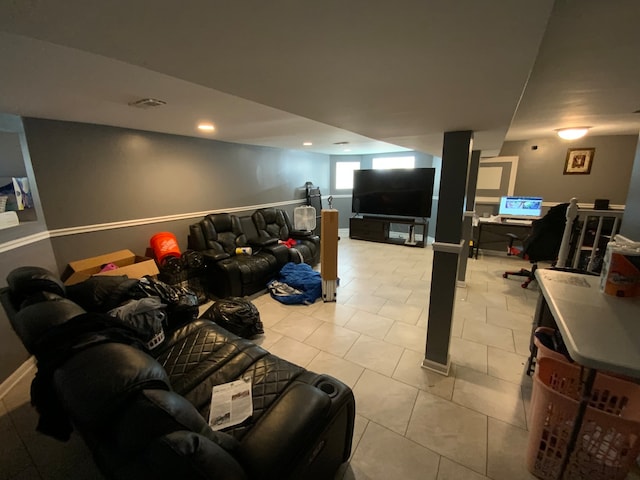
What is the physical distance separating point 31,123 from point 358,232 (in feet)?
18.2

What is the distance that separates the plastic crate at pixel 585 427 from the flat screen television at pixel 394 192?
464 centimetres

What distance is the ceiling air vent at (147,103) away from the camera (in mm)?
1980

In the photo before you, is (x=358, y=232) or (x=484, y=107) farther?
(x=358, y=232)

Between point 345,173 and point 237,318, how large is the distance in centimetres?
557

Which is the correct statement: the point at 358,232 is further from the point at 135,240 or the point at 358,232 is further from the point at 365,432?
the point at 365,432

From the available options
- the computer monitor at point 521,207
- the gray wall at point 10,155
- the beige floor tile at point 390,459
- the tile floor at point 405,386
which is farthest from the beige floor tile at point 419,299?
the gray wall at point 10,155

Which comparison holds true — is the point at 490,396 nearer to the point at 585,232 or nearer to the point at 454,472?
the point at 454,472

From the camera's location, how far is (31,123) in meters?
2.41

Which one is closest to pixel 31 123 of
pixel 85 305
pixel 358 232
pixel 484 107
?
pixel 85 305

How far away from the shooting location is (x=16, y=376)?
2.02 m

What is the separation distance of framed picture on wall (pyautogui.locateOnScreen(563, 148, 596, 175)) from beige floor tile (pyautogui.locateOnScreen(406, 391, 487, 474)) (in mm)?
4996

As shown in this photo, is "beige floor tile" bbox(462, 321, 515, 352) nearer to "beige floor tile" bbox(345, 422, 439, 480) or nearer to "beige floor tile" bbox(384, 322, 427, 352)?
"beige floor tile" bbox(384, 322, 427, 352)

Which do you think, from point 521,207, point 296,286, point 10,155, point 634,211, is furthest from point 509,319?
point 10,155

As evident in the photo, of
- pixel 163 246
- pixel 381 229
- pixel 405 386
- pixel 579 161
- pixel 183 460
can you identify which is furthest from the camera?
pixel 381 229
